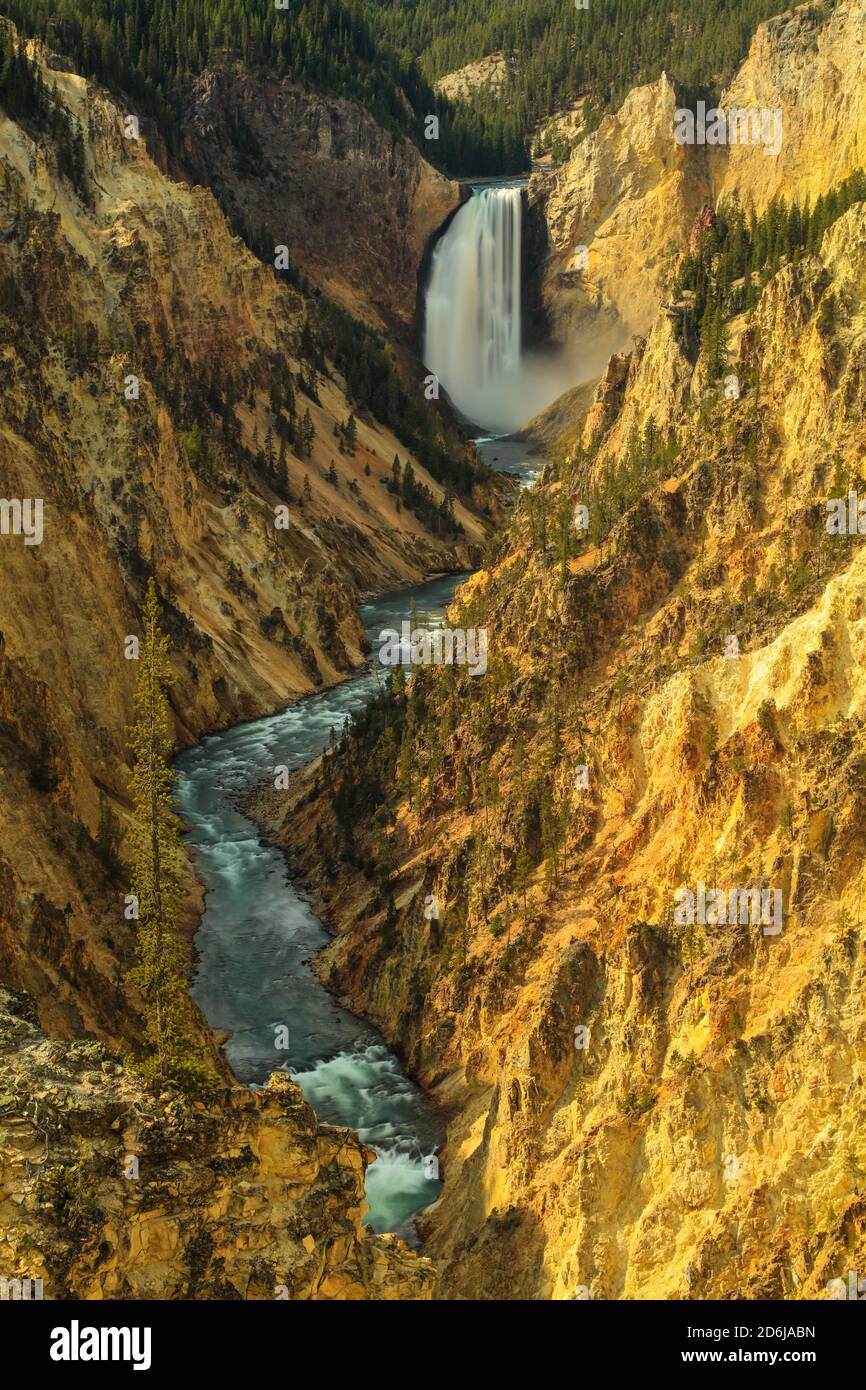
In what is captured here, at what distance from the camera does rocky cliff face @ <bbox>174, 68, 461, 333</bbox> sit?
118 m

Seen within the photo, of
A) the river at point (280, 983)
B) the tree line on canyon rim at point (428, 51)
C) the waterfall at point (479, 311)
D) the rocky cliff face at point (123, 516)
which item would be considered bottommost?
the river at point (280, 983)

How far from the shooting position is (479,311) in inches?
4806

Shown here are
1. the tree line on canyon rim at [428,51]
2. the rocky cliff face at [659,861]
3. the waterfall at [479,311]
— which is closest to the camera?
the rocky cliff face at [659,861]

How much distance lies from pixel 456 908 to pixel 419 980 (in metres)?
1.64

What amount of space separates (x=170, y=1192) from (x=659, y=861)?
41.4ft

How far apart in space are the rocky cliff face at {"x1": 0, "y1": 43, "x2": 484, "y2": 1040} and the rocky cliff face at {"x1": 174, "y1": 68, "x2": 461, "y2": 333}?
28.5 meters

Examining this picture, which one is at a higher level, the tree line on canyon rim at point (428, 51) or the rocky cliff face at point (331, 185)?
the tree line on canyon rim at point (428, 51)

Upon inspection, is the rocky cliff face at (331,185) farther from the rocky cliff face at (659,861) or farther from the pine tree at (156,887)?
the pine tree at (156,887)

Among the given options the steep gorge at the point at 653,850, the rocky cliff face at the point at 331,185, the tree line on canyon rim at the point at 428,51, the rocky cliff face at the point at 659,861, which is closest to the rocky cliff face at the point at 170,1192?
the steep gorge at the point at 653,850

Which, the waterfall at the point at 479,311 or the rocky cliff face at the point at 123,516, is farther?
the waterfall at the point at 479,311

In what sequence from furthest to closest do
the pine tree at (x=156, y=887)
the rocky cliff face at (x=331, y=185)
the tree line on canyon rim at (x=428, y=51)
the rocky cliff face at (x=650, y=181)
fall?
the rocky cliff face at (x=331, y=185) → the tree line on canyon rim at (x=428, y=51) → the rocky cliff face at (x=650, y=181) → the pine tree at (x=156, y=887)

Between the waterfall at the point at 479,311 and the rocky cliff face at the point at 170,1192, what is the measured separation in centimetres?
10248

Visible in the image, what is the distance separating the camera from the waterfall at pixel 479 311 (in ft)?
396

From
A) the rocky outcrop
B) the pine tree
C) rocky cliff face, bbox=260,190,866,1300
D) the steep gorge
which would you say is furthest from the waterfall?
the pine tree
